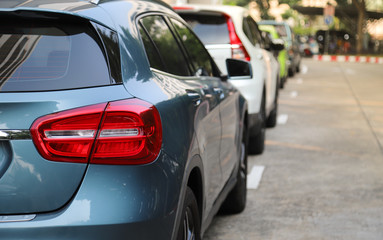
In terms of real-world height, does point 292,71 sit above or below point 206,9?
below

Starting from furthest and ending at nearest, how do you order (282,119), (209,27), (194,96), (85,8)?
1. (282,119)
2. (209,27)
3. (194,96)
4. (85,8)

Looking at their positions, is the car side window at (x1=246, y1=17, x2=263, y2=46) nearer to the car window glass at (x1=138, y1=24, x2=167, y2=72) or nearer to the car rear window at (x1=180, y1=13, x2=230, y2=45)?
the car rear window at (x1=180, y1=13, x2=230, y2=45)

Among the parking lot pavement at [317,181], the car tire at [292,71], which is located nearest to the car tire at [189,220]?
the parking lot pavement at [317,181]

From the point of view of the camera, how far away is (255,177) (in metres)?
7.62

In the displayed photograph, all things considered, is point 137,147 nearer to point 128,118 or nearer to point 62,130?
point 128,118

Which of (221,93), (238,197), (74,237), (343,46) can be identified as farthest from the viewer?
(343,46)

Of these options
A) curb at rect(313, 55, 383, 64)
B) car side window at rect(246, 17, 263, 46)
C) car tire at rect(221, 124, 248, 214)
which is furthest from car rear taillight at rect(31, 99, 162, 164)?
curb at rect(313, 55, 383, 64)

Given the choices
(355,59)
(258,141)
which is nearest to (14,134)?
(258,141)

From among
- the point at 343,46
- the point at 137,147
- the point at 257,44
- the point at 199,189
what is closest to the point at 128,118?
the point at 137,147

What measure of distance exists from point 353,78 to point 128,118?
23121 millimetres

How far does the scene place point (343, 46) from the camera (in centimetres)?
5306

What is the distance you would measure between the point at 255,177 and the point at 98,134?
493cm

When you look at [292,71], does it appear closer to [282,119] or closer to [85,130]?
[282,119]

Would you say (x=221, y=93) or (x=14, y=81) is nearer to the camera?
(x=14, y=81)
